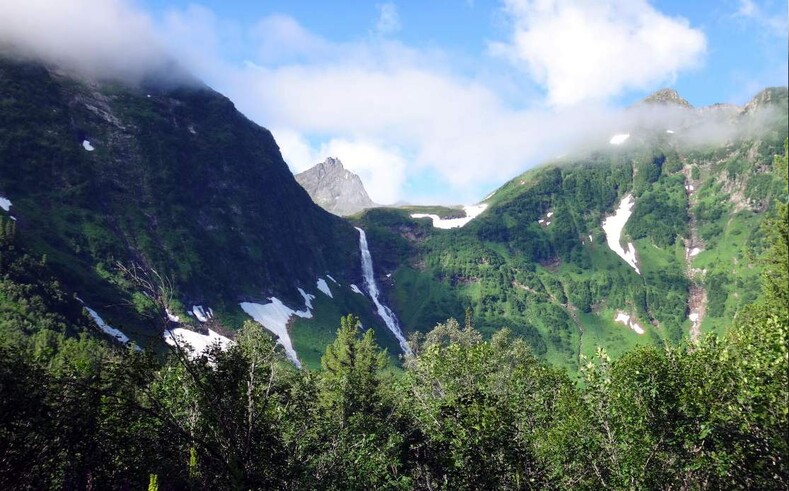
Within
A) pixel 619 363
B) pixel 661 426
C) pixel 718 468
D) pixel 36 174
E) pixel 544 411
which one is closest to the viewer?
pixel 718 468

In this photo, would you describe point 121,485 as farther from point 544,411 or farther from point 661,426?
point 661,426

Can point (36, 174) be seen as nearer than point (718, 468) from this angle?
No

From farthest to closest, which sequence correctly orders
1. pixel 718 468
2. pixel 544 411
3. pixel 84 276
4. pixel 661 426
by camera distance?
pixel 84 276
pixel 544 411
pixel 661 426
pixel 718 468

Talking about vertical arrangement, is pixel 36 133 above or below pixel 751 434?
above

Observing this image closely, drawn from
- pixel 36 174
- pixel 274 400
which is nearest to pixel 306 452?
pixel 274 400

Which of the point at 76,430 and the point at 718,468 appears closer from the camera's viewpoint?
the point at 718,468

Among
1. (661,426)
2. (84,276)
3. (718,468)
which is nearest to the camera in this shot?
(718,468)

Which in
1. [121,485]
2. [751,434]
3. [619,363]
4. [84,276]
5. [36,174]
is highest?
[36,174]

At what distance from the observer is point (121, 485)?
24422 millimetres

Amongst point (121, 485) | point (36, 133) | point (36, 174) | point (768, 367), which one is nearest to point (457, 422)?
point (768, 367)

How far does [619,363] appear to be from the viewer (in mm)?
27469

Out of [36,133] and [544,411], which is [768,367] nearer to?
[544,411]

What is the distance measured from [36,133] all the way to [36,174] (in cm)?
2091

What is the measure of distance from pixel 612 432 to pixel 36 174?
735 feet
